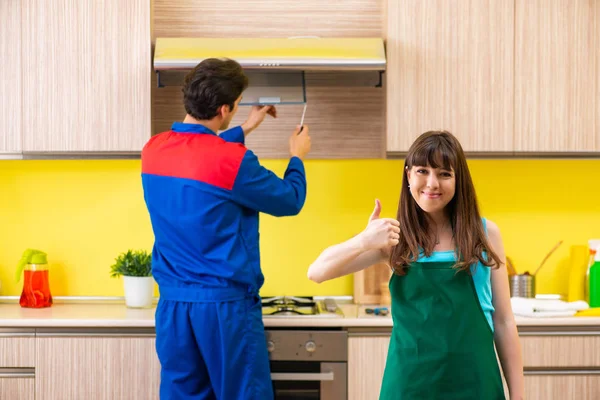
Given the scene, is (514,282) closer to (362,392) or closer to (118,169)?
(362,392)

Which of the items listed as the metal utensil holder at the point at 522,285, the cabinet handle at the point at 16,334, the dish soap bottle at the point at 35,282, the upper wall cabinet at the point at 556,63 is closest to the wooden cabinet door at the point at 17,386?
the cabinet handle at the point at 16,334

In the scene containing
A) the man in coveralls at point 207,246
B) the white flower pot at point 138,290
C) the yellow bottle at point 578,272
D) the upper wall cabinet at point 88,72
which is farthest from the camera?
the yellow bottle at point 578,272

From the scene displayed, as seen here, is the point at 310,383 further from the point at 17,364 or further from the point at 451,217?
the point at 451,217

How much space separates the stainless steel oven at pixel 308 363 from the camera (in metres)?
2.90

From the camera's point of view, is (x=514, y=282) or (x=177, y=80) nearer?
(x=177, y=80)

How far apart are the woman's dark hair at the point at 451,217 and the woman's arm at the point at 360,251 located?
58 mm

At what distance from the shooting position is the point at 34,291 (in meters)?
3.30

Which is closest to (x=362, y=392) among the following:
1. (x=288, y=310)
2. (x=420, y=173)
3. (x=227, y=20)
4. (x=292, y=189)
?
(x=288, y=310)

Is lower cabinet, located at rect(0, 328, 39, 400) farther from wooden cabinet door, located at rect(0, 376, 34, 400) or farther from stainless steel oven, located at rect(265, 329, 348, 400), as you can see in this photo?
stainless steel oven, located at rect(265, 329, 348, 400)

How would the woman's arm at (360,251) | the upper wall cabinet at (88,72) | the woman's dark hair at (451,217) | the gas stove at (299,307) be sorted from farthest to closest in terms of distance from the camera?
the upper wall cabinet at (88,72) < the gas stove at (299,307) < the woman's dark hair at (451,217) < the woman's arm at (360,251)

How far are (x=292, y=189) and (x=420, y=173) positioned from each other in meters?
1.01

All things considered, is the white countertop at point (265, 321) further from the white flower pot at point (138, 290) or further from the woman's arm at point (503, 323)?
the woman's arm at point (503, 323)

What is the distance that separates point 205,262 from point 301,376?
2.01 ft

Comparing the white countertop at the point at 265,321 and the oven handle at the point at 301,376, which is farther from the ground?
the white countertop at the point at 265,321
